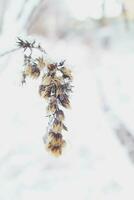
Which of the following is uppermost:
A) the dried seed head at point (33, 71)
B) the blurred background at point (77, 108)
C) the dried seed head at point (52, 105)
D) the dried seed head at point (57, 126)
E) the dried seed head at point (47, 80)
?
the blurred background at point (77, 108)

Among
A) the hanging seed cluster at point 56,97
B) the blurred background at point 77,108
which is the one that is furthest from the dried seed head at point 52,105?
the blurred background at point 77,108

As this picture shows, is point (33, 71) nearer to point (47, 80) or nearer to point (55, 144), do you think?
point (47, 80)

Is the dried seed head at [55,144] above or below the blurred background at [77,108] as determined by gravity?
below

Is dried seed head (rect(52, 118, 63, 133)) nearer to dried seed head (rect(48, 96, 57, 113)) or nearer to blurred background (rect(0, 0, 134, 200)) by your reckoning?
dried seed head (rect(48, 96, 57, 113))

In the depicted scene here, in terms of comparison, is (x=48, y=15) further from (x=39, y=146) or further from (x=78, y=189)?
(x=78, y=189)

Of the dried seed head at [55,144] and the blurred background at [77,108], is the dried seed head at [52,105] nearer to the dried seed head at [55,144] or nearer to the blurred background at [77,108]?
the dried seed head at [55,144]

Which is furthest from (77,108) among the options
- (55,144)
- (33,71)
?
Answer: (55,144)

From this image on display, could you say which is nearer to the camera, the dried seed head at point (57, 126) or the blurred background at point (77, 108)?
the dried seed head at point (57, 126)

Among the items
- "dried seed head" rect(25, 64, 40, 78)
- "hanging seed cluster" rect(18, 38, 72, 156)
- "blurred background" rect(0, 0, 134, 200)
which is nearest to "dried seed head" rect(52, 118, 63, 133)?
"hanging seed cluster" rect(18, 38, 72, 156)

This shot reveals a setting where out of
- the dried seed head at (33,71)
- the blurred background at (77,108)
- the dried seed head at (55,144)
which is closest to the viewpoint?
the dried seed head at (55,144)

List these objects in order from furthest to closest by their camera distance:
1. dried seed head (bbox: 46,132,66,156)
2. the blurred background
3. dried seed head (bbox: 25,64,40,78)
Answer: the blurred background, dried seed head (bbox: 25,64,40,78), dried seed head (bbox: 46,132,66,156)
